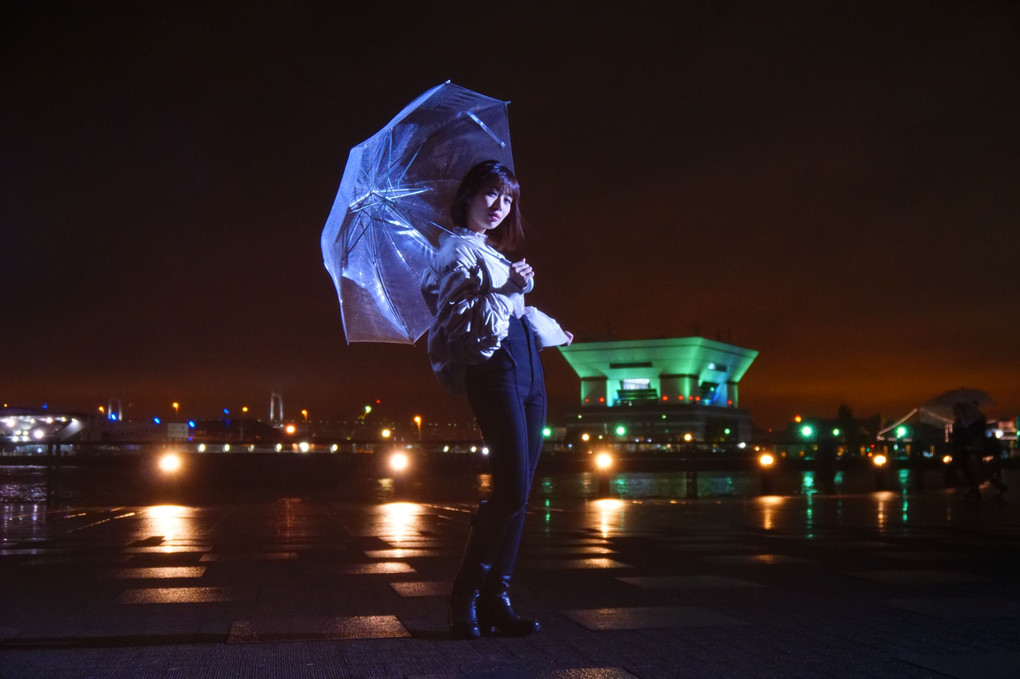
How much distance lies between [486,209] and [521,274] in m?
0.41

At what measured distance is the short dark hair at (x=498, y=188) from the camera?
4.12 metres

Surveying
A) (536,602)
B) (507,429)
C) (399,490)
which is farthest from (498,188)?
(399,490)

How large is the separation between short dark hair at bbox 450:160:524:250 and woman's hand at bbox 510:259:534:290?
1.34ft

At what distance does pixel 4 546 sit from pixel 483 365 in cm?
594

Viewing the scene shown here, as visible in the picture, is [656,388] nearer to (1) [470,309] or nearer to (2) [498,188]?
(2) [498,188]

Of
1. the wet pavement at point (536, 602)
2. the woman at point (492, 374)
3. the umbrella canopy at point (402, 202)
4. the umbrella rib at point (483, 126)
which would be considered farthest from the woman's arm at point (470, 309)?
the wet pavement at point (536, 602)

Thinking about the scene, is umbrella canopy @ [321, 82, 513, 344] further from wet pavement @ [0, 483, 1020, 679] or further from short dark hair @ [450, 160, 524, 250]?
wet pavement @ [0, 483, 1020, 679]

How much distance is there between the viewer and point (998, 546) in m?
8.05

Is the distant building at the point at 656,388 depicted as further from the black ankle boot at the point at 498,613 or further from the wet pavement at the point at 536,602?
the black ankle boot at the point at 498,613

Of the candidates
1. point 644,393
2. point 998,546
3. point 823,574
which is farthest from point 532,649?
point 644,393

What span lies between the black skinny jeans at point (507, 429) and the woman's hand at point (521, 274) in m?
0.14

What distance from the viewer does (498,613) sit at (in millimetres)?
3920

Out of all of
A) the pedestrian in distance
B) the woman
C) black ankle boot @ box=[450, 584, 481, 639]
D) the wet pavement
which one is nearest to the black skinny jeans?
the woman

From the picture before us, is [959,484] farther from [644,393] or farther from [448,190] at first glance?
[644,393]
